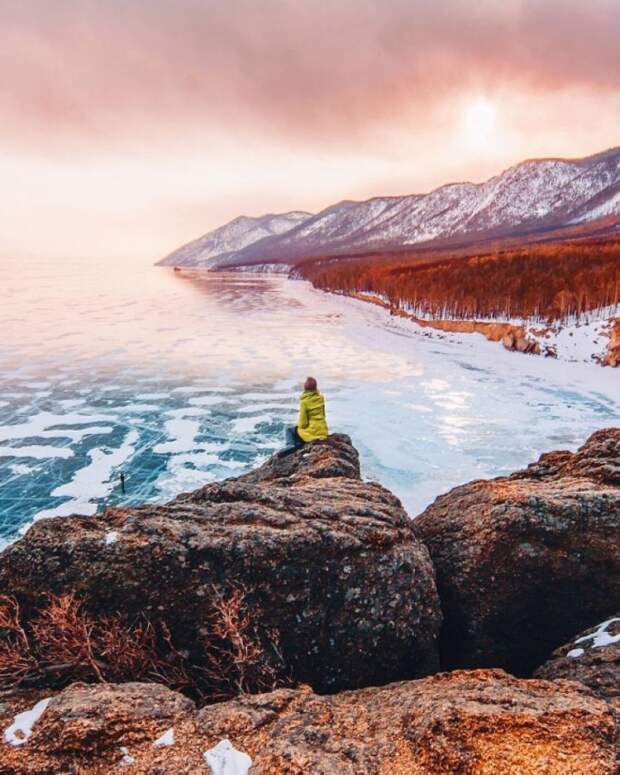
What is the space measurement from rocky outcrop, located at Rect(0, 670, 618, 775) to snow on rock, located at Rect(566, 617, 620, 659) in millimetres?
1199

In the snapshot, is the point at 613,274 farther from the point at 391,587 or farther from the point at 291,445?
the point at 391,587

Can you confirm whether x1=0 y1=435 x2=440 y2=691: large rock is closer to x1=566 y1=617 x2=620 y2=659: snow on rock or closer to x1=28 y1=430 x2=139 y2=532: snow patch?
Answer: x1=566 y1=617 x2=620 y2=659: snow on rock

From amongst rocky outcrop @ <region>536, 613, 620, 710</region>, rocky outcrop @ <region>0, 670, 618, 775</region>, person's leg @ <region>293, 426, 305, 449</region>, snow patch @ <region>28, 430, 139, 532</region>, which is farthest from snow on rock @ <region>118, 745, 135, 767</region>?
snow patch @ <region>28, 430, 139, 532</region>

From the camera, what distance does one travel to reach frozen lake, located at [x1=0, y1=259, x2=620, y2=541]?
519 inches

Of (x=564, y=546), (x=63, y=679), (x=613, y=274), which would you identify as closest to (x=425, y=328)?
(x=613, y=274)

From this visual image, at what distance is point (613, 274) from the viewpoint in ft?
141

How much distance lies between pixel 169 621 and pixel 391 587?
7.47 feet

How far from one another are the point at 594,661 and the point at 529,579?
118 cm

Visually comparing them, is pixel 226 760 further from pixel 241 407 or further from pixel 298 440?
pixel 241 407

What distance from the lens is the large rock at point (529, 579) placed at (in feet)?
18.0

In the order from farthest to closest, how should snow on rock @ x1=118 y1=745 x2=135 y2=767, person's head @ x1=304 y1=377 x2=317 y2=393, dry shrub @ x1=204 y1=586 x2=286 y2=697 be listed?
person's head @ x1=304 y1=377 x2=317 y2=393, dry shrub @ x1=204 y1=586 x2=286 y2=697, snow on rock @ x1=118 y1=745 x2=135 y2=767

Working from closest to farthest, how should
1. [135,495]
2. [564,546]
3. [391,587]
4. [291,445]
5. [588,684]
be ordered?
[588,684] → [391,587] → [564,546] → [291,445] → [135,495]

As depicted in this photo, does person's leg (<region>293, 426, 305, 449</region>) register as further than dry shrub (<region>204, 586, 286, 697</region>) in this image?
Yes

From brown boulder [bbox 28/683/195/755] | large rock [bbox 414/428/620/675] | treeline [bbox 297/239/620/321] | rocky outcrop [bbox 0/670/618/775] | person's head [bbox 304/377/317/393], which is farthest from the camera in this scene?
treeline [bbox 297/239/620/321]
